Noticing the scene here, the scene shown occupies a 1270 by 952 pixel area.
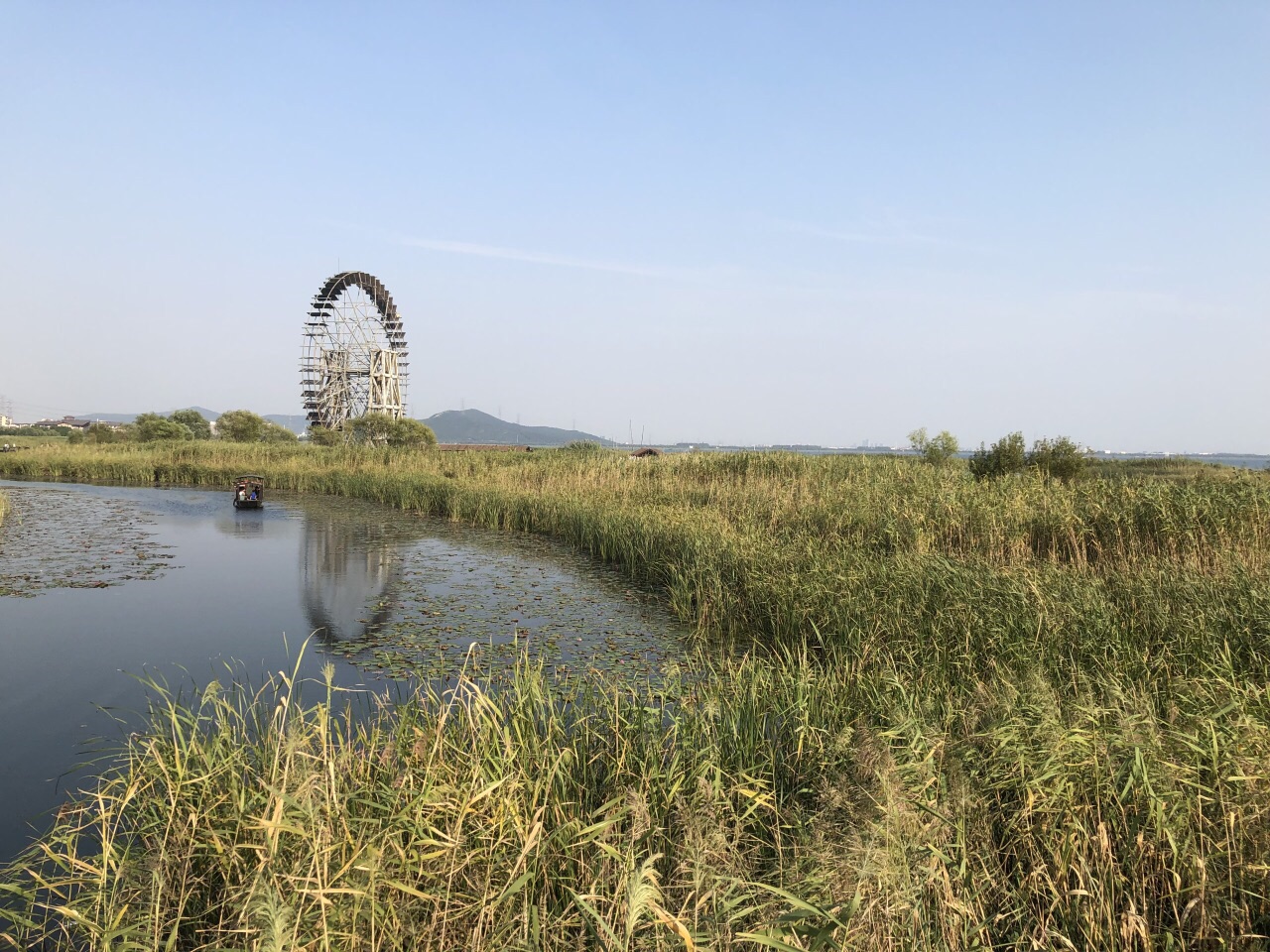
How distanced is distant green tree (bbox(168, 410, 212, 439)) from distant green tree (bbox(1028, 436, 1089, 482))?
5604cm

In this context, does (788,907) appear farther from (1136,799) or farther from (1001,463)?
(1001,463)

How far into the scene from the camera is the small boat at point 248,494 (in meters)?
20.2

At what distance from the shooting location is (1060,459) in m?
18.8

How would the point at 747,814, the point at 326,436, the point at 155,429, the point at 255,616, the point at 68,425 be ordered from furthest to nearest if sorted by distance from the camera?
1. the point at 68,425
2. the point at 155,429
3. the point at 326,436
4. the point at 255,616
5. the point at 747,814

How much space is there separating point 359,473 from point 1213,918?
26.2 meters

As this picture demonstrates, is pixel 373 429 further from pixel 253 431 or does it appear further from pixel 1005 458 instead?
pixel 1005 458

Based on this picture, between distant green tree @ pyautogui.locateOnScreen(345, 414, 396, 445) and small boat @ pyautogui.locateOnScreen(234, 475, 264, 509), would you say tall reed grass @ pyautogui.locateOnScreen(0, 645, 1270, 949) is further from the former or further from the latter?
distant green tree @ pyautogui.locateOnScreen(345, 414, 396, 445)

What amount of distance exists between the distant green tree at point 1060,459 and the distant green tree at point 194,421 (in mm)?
56039

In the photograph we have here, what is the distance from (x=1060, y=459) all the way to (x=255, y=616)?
18.7 metres

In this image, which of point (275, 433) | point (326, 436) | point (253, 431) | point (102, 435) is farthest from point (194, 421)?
point (326, 436)

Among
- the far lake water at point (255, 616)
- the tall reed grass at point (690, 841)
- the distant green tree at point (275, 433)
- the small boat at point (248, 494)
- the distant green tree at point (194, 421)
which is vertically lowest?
the far lake water at point (255, 616)

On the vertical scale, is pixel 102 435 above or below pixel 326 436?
above

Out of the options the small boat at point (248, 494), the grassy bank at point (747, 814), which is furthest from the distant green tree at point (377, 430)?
the grassy bank at point (747, 814)

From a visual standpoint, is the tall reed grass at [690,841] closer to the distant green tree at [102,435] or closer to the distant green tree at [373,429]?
the distant green tree at [373,429]
